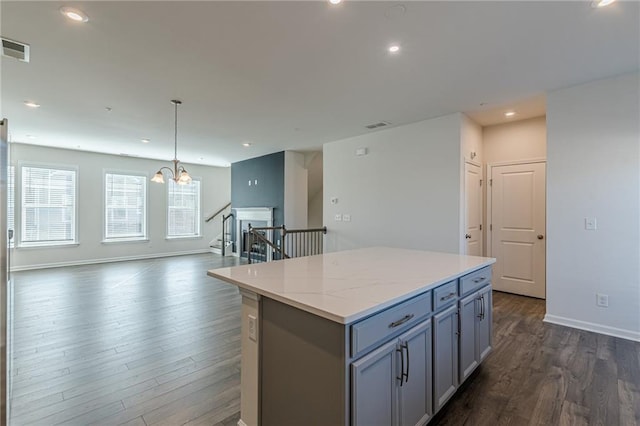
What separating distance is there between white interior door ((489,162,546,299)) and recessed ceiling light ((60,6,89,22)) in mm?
5435

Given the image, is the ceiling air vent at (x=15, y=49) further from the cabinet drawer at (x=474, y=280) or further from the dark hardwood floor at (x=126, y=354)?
the cabinet drawer at (x=474, y=280)

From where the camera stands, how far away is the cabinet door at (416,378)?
155 cm

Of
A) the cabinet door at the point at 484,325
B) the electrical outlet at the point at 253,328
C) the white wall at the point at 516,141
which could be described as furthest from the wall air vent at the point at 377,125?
the electrical outlet at the point at 253,328

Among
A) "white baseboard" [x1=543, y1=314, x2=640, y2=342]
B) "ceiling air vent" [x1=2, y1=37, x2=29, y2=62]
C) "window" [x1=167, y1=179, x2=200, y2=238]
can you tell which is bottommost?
"white baseboard" [x1=543, y1=314, x2=640, y2=342]

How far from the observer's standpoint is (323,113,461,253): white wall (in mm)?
4434

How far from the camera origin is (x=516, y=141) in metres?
4.75

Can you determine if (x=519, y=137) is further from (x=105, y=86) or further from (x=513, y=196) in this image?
(x=105, y=86)

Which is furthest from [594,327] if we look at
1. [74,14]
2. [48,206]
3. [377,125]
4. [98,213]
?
[48,206]

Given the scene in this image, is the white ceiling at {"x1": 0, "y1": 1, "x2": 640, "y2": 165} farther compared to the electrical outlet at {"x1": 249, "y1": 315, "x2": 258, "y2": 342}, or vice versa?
the white ceiling at {"x1": 0, "y1": 1, "x2": 640, "y2": 165}

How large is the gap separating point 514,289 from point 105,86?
633 cm

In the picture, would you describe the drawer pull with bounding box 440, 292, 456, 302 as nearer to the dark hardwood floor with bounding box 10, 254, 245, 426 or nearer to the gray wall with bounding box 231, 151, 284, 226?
the dark hardwood floor with bounding box 10, 254, 245, 426

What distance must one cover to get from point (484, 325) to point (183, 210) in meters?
8.68

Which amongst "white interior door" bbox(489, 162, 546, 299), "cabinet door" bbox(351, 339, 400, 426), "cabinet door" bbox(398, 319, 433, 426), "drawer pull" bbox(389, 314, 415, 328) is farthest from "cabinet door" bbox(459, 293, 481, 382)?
"white interior door" bbox(489, 162, 546, 299)

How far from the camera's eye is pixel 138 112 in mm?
4328
